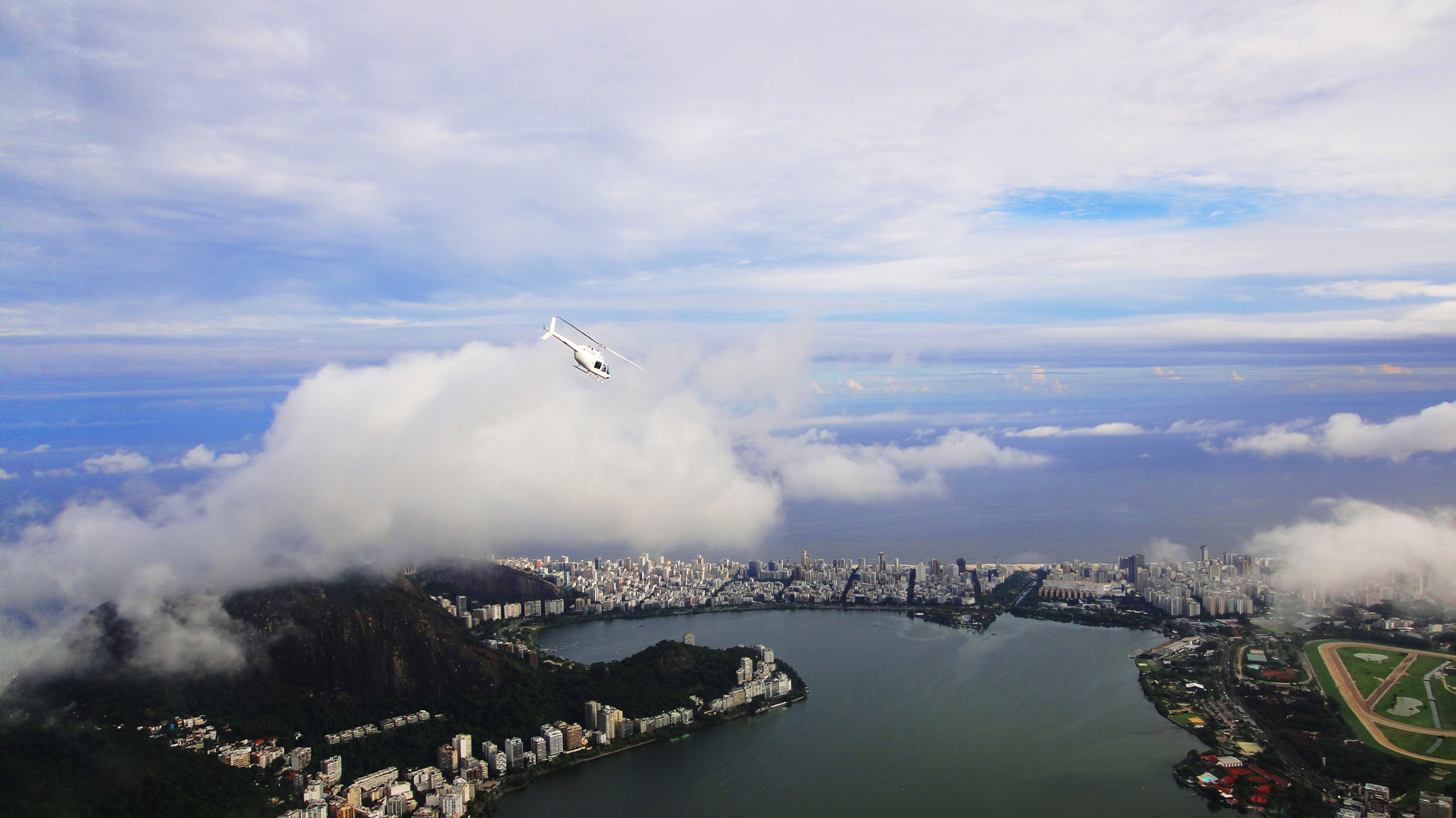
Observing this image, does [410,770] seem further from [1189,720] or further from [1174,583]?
[1174,583]

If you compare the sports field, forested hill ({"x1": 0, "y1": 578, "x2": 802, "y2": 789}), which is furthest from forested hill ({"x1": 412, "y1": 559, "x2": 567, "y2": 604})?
the sports field

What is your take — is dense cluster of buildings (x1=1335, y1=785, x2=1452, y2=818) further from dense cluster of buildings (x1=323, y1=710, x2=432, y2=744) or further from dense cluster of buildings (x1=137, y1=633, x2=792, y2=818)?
dense cluster of buildings (x1=323, y1=710, x2=432, y2=744)

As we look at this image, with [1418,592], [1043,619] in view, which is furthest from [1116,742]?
[1418,592]

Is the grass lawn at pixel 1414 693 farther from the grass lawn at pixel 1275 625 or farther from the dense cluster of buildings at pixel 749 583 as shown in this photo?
the dense cluster of buildings at pixel 749 583

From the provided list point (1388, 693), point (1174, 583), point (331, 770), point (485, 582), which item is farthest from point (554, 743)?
point (1174, 583)

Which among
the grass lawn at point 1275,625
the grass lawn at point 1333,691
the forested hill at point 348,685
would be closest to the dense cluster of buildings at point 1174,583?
the grass lawn at point 1275,625

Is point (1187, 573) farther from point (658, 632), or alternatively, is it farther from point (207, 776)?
point (207, 776)
